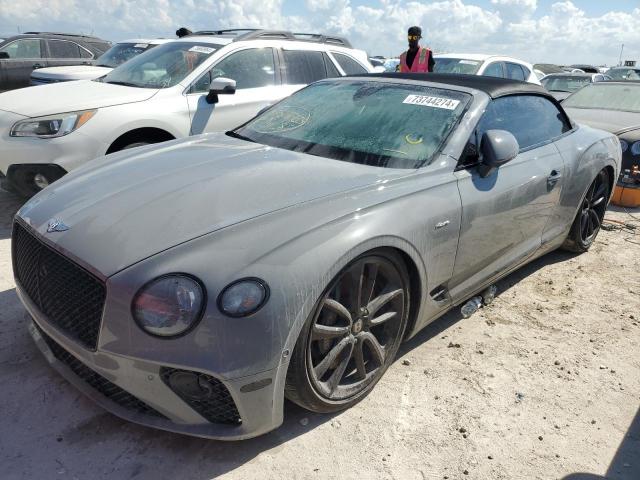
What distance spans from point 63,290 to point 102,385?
418mm

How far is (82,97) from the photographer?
4820 millimetres

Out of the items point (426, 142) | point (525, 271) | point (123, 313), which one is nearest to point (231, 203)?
point (123, 313)

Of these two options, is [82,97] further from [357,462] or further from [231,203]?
[357,462]

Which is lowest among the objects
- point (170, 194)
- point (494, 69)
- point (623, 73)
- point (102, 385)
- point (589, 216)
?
point (589, 216)

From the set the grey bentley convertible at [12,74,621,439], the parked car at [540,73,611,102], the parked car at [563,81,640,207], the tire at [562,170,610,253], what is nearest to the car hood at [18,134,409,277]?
the grey bentley convertible at [12,74,621,439]

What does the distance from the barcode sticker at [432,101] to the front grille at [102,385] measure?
2216mm

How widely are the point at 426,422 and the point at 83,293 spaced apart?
5.30ft

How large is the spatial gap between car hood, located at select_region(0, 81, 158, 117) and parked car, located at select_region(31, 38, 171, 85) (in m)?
3.09

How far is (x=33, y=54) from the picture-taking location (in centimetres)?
1134

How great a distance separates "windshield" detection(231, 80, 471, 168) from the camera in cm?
286

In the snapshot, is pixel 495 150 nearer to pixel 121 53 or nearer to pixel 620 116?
pixel 620 116

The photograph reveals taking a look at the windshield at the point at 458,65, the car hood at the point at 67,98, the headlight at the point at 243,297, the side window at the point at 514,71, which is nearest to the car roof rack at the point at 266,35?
the car hood at the point at 67,98

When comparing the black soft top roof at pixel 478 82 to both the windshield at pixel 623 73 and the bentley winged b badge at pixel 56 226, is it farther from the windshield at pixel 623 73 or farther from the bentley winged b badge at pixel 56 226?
the windshield at pixel 623 73

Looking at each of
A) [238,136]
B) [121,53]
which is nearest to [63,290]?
[238,136]
